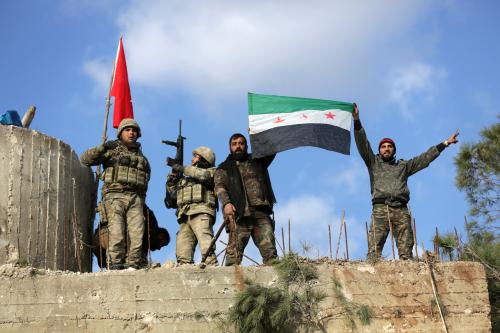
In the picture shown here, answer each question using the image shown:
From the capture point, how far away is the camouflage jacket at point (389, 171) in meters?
8.59

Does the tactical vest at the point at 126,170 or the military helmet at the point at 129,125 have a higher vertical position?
the military helmet at the point at 129,125

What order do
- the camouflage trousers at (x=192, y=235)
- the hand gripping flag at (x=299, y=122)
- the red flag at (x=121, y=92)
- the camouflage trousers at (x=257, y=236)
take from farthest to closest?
1. the red flag at (x=121, y=92)
2. the hand gripping flag at (x=299, y=122)
3. the camouflage trousers at (x=192, y=235)
4. the camouflage trousers at (x=257, y=236)

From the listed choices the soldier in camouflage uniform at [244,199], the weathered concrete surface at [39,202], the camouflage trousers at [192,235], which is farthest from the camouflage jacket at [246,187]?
the weathered concrete surface at [39,202]

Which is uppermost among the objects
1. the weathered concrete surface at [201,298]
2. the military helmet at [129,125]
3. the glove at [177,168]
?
the military helmet at [129,125]

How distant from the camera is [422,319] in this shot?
24.9 feet

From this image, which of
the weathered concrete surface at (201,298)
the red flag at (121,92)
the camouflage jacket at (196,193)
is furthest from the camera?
the red flag at (121,92)

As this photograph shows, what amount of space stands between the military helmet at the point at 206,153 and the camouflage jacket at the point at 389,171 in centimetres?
160

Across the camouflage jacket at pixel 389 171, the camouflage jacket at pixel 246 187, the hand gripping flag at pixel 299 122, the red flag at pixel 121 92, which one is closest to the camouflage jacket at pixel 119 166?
A: the camouflage jacket at pixel 246 187

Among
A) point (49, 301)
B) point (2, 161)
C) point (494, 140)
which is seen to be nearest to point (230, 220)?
point (49, 301)

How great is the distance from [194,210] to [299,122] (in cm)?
151

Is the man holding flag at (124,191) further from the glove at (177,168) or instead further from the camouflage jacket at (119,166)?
the glove at (177,168)

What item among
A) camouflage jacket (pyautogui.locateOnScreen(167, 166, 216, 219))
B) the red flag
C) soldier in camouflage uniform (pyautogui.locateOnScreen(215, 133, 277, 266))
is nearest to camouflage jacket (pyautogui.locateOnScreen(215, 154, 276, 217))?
soldier in camouflage uniform (pyautogui.locateOnScreen(215, 133, 277, 266))

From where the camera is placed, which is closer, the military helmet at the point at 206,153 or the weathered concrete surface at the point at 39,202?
the weathered concrete surface at the point at 39,202

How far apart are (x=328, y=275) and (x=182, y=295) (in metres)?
1.36
